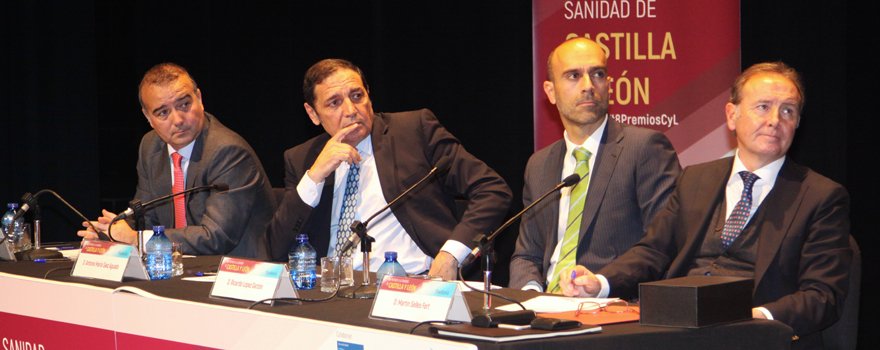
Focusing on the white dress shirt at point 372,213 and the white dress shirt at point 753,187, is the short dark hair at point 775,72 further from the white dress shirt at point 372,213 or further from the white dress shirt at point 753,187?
the white dress shirt at point 372,213

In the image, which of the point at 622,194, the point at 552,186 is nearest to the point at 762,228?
the point at 622,194

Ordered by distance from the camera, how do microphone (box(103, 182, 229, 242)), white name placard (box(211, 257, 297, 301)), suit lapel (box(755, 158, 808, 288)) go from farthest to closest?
microphone (box(103, 182, 229, 242)), suit lapel (box(755, 158, 808, 288)), white name placard (box(211, 257, 297, 301))

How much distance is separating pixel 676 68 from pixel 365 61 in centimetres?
190

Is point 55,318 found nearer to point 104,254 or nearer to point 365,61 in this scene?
point 104,254

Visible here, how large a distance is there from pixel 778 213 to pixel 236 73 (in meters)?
3.91

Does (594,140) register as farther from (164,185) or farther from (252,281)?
(164,185)

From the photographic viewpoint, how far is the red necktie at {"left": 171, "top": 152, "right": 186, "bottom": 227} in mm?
3445

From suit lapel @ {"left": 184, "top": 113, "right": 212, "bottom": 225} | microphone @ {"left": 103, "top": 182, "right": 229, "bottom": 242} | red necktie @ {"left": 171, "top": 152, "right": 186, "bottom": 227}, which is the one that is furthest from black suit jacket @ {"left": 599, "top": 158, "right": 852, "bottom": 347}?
red necktie @ {"left": 171, "top": 152, "right": 186, "bottom": 227}

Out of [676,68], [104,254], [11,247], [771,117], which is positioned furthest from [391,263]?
[676,68]

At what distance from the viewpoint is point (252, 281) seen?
2.08m

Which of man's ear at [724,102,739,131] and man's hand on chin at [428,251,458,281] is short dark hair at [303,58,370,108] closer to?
man's hand on chin at [428,251,458,281]

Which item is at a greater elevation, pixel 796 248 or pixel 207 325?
pixel 796 248

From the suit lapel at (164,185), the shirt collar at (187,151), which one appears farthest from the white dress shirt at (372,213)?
the suit lapel at (164,185)

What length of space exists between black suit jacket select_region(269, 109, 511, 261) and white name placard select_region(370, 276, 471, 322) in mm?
1192
